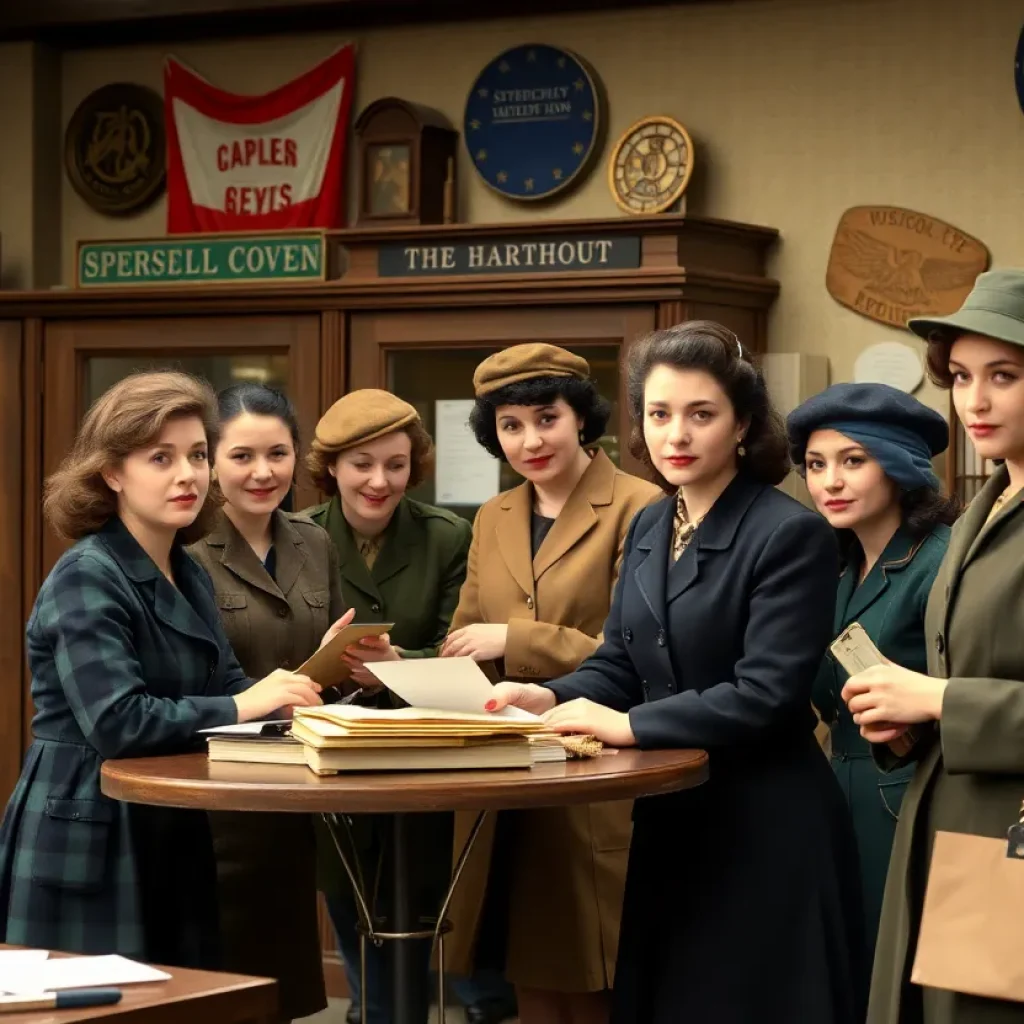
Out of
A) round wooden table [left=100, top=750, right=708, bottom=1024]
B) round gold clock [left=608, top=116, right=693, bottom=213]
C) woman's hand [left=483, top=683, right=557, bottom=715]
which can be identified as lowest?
round wooden table [left=100, top=750, right=708, bottom=1024]

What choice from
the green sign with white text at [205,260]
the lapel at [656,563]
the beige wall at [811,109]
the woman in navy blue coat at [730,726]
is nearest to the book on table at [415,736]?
the woman in navy blue coat at [730,726]

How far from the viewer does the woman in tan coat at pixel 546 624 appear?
3.91 m

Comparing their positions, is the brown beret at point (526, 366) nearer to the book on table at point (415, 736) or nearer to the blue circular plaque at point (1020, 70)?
the book on table at point (415, 736)

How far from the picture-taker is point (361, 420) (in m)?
4.29

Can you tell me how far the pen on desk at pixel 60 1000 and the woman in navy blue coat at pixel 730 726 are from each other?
1.12 metres

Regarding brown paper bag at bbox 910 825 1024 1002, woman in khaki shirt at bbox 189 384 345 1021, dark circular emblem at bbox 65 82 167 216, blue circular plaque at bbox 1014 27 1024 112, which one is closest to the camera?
brown paper bag at bbox 910 825 1024 1002

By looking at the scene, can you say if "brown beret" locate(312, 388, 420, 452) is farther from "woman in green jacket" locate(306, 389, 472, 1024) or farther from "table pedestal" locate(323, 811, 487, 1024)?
"table pedestal" locate(323, 811, 487, 1024)

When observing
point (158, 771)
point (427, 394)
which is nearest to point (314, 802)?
point (158, 771)

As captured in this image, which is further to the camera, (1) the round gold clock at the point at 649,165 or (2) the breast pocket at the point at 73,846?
(1) the round gold clock at the point at 649,165

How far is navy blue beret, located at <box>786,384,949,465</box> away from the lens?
11.6ft

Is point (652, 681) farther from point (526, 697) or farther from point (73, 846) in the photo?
point (73, 846)

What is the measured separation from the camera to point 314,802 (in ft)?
8.27

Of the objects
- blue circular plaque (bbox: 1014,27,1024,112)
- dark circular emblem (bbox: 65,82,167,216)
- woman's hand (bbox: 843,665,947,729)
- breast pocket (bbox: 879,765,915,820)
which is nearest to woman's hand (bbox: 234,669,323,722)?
woman's hand (bbox: 843,665,947,729)

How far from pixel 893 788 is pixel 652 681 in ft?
2.02
